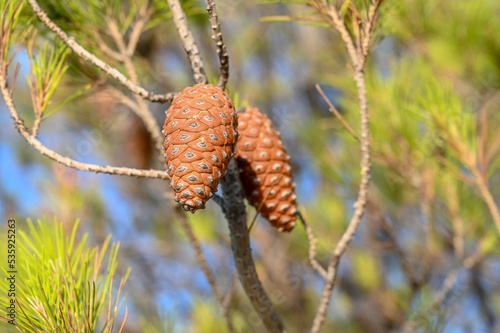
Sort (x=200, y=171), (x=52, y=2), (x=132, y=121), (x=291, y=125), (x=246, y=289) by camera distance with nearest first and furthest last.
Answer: (x=200, y=171) < (x=246, y=289) < (x=52, y=2) < (x=291, y=125) < (x=132, y=121)

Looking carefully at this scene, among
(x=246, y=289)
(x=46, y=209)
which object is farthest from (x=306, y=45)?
(x=246, y=289)

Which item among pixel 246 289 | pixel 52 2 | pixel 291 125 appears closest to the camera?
pixel 246 289

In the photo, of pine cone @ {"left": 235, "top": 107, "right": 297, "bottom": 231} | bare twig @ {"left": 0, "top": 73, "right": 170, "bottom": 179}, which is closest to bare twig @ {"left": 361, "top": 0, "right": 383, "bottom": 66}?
pine cone @ {"left": 235, "top": 107, "right": 297, "bottom": 231}

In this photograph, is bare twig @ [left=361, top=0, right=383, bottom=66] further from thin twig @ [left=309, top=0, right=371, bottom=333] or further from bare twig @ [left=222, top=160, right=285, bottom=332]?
bare twig @ [left=222, top=160, right=285, bottom=332]

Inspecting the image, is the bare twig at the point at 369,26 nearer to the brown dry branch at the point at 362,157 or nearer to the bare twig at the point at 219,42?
the brown dry branch at the point at 362,157

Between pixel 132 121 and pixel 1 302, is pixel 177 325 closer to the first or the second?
pixel 1 302

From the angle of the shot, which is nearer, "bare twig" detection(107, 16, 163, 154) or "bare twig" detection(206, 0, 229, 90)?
"bare twig" detection(206, 0, 229, 90)

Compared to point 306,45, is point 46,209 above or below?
below

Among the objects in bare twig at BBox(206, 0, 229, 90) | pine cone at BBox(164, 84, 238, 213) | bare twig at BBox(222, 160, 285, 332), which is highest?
bare twig at BBox(206, 0, 229, 90)
